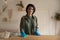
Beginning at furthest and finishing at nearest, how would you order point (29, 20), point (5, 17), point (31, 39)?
point (5, 17), point (29, 20), point (31, 39)

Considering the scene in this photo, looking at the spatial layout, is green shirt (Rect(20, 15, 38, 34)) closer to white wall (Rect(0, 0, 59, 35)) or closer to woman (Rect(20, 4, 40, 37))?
woman (Rect(20, 4, 40, 37))

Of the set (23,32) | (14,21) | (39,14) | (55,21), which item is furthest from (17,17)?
(23,32)

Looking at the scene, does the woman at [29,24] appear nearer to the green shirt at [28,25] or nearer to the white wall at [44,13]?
the green shirt at [28,25]

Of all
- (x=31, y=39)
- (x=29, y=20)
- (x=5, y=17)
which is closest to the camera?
(x=31, y=39)

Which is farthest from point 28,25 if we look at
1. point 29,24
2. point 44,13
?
point 44,13

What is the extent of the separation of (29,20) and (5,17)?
83 centimetres

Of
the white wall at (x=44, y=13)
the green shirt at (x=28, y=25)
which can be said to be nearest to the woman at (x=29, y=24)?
the green shirt at (x=28, y=25)

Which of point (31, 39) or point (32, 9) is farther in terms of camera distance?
point (32, 9)

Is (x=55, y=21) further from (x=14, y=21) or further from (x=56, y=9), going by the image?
(x=14, y=21)

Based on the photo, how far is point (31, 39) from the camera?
1805 millimetres

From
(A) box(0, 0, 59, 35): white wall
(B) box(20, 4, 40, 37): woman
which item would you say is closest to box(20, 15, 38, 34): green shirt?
(B) box(20, 4, 40, 37): woman

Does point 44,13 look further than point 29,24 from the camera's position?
Yes

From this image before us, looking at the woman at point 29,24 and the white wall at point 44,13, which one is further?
the white wall at point 44,13

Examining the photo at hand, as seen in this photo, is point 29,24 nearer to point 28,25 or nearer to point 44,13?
point 28,25
